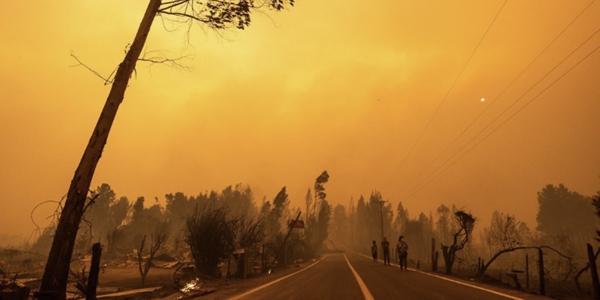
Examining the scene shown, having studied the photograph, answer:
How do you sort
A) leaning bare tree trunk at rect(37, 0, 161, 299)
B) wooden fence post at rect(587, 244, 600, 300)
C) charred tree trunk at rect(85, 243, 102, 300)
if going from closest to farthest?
leaning bare tree trunk at rect(37, 0, 161, 299)
charred tree trunk at rect(85, 243, 102, 300)
wooden fence post at rect(587, 244, 600, 300)

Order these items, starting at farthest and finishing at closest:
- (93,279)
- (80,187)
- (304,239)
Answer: (304,239) → (93,279) → (80,187)

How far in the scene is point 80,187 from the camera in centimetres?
598

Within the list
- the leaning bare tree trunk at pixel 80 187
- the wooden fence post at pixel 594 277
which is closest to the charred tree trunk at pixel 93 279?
the leaning bare tree trunk at pixel 80 187

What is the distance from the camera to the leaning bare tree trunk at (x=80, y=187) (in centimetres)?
547

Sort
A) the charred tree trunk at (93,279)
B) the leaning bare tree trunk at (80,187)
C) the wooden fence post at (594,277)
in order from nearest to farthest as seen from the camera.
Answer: the leaning bare tree trunk at (80,187) < the charred tree trunk at (93,279) < the wooden fence post at (594,277)

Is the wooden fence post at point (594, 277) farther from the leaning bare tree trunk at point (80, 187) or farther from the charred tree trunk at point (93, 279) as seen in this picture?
the leaning bare tree trunk at point (80, 187)

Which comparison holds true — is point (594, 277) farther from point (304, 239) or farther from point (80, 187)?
point (304, 239)

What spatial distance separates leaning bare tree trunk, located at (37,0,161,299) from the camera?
5.47m

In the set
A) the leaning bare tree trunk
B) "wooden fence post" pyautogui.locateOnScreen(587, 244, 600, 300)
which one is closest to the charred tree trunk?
the leaning bare tree trunk

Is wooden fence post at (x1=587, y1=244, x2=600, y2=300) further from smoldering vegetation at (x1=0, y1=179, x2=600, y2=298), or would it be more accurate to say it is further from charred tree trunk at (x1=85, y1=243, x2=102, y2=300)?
charred tree trunk at (x1=85, y1=243, x2=102, y2=300)

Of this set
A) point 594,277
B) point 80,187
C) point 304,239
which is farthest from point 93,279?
point 304,239

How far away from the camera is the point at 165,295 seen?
8.84m

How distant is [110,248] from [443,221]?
104047 mm

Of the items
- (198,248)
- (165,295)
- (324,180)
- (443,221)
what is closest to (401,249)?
(198,248)
